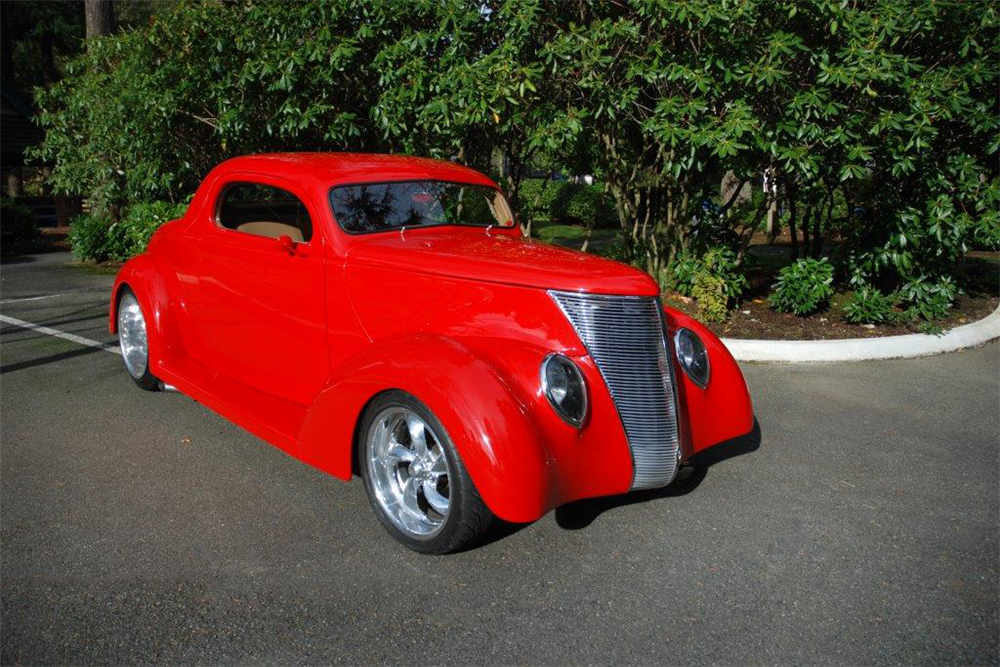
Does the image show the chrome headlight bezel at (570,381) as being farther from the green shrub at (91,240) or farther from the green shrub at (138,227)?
the green shrub at (91,240)

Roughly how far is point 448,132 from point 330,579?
5446mm

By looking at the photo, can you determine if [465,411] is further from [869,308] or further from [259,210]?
[869,308]

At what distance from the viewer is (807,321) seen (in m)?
7.98

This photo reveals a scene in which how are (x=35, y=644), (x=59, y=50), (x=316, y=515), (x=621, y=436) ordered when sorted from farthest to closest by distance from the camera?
(x=59, y=50)
(x=316, y=515)
(x=621, y=436)
(x=35, y=644)

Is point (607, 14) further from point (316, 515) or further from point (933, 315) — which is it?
point (316, 515)

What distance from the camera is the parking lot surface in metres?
2.93

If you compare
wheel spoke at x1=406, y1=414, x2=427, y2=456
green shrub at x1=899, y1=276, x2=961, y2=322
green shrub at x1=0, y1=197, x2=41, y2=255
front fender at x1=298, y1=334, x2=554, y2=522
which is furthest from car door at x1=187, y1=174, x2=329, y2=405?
green shrub at x1=0, y1=197, x2=41, y2=255

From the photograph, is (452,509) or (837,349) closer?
(452,509)

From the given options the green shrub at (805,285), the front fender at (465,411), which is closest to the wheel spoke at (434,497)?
the front fender at (465,411)

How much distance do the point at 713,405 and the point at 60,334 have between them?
679 centimetres

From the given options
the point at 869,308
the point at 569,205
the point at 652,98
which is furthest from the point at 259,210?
the point at 569,205

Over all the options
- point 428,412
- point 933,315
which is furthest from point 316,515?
point 933,315

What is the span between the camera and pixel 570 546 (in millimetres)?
3674

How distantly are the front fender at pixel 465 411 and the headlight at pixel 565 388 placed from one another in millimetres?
148
